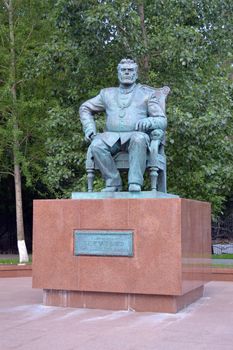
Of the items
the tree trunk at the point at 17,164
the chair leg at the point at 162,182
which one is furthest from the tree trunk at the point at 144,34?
the chair leg at the point at 162,182

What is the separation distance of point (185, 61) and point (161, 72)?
1.03 metres

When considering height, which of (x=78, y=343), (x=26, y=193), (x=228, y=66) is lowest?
(x=78, y=343)

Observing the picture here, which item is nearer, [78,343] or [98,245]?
[78,343]

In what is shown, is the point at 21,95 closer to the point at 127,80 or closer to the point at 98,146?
the point at 127,80

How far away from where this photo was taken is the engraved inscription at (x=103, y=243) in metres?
7.16

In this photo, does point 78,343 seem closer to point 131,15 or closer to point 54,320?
point 54,320

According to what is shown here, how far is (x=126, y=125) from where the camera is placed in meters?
7.77


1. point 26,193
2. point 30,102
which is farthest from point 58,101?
point 26,193

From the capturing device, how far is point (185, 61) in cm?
1155

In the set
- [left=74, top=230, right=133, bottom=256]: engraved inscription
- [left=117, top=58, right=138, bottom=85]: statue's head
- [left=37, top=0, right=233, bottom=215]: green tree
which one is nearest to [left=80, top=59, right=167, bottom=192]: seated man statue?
[left=117, top=58, right=138, bottom=85]: statue's head

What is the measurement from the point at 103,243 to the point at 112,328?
139cm

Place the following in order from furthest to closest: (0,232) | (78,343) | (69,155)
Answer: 1. (0,232)
2. (69,155)
3. (78,343)

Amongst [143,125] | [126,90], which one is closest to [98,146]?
[143,125]

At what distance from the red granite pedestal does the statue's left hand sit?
1014 mm
